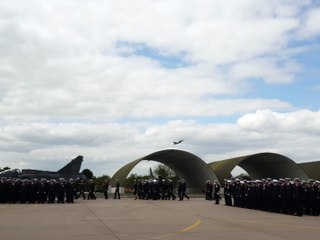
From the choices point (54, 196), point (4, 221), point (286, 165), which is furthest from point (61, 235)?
point (286, 165)

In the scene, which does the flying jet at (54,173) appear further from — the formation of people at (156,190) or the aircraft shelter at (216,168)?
the formation of people at (156,190)

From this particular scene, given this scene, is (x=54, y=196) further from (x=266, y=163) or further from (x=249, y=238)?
(x=266, y=163)

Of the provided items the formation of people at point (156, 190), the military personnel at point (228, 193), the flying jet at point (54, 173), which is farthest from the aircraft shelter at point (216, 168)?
the military personnel at point (228, 193)

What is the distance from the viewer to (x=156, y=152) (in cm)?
4422

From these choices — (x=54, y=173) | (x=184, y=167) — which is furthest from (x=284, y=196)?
(x=184, y=167)

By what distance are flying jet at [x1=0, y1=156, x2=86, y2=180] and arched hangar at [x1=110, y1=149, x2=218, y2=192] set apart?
172 inches

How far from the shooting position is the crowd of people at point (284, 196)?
20.5 m

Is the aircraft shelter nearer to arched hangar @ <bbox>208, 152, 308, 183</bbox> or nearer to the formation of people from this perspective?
arched hangar @ <bbox>208, 152, 308, 183</bbox>

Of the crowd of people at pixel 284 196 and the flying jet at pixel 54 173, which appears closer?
the crowd of people at pixel 284 196

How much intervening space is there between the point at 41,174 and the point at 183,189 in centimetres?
1470

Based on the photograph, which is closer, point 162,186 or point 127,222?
point 127,222

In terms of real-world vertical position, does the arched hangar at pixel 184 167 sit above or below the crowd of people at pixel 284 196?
above

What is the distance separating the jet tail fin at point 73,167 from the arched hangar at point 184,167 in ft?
13.9

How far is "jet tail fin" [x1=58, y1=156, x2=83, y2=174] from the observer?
4453cm
